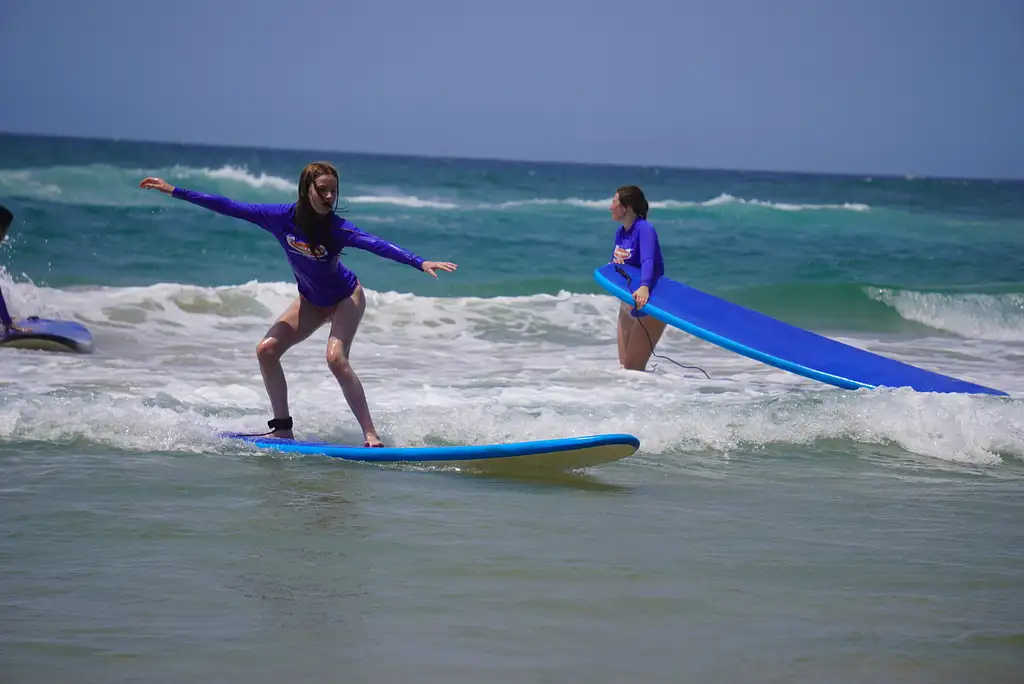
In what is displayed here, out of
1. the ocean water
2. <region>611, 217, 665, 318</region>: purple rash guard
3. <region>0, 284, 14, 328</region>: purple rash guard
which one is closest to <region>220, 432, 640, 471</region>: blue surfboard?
the ocean water

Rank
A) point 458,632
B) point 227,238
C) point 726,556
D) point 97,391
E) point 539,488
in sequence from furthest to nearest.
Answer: point 227,238 → point 97,391 → point 539,488 → point 726,556 → point 458,632

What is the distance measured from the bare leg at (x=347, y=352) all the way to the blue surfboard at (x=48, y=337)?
13.6ft

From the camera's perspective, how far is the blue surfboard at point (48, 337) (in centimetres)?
923

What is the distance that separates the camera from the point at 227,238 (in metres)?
21.4

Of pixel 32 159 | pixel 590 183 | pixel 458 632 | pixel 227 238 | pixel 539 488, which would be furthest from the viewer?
pixel 590 183

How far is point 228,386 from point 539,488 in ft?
11.2

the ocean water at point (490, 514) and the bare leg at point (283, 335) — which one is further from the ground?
the bare leg at point (283, 335)

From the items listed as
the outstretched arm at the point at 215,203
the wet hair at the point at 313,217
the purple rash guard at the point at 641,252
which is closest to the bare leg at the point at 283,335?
the wet hair at the point at 313,217

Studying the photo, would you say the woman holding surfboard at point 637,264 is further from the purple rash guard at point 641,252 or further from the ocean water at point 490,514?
the ocean water at point 490,514

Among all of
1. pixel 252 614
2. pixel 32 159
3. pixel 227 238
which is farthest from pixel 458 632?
pixel 32 159

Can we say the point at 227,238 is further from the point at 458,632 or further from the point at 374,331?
the point at 458,632

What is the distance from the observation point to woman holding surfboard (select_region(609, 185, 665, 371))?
28.8ft

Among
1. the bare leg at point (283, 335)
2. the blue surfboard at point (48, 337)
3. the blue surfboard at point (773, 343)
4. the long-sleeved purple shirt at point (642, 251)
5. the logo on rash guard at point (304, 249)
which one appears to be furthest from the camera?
the blue surfboard at point (48, 337)

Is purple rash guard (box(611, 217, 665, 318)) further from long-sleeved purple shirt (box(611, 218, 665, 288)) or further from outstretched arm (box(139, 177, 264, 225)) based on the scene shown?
outstretched arm (box(139, 177, 264, 225))
